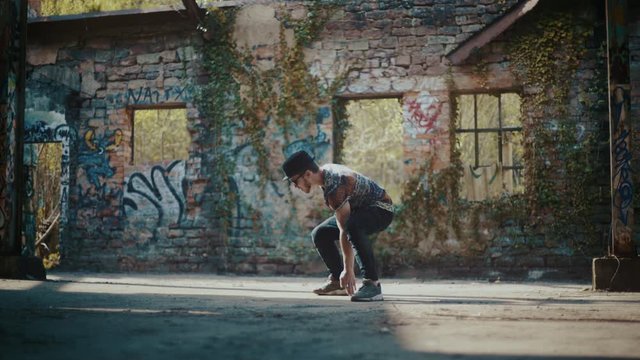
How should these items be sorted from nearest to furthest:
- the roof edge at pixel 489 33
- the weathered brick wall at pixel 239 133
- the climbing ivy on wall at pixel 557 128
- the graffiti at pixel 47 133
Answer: the roof edge at pixel 489 33, the climbing ivy on wall at pixel 557 128, the weathered brick wall at pixel 239 133, the graffiti at pixel 47 133

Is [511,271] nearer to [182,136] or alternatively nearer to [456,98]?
[456,98]

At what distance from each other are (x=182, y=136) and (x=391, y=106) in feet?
23.5

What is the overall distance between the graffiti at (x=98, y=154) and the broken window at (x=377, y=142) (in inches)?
492

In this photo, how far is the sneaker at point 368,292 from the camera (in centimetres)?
472

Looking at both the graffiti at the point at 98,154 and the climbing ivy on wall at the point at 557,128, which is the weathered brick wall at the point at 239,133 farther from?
the climbing ivy on wall at the point at 557,128

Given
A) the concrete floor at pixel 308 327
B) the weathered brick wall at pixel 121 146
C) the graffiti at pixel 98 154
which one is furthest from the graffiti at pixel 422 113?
the graffiti at pixel 98 154

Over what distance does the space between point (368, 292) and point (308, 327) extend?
165cm

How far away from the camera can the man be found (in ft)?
15.5

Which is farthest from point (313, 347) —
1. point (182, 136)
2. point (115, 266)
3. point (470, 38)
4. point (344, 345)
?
point (182, 136)

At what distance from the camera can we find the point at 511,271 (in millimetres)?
8320

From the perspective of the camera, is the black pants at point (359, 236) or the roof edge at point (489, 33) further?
the roof edge at point (489, 33)

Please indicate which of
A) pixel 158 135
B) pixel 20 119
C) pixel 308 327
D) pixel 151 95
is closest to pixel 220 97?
pixel 151 95

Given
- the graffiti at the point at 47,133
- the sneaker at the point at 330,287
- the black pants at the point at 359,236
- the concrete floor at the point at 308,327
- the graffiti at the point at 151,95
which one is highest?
the graffiti at the point at 151,95

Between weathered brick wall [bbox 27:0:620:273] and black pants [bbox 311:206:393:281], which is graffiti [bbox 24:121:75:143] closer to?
weathered brick wall [bbox 27:0:620:273]
